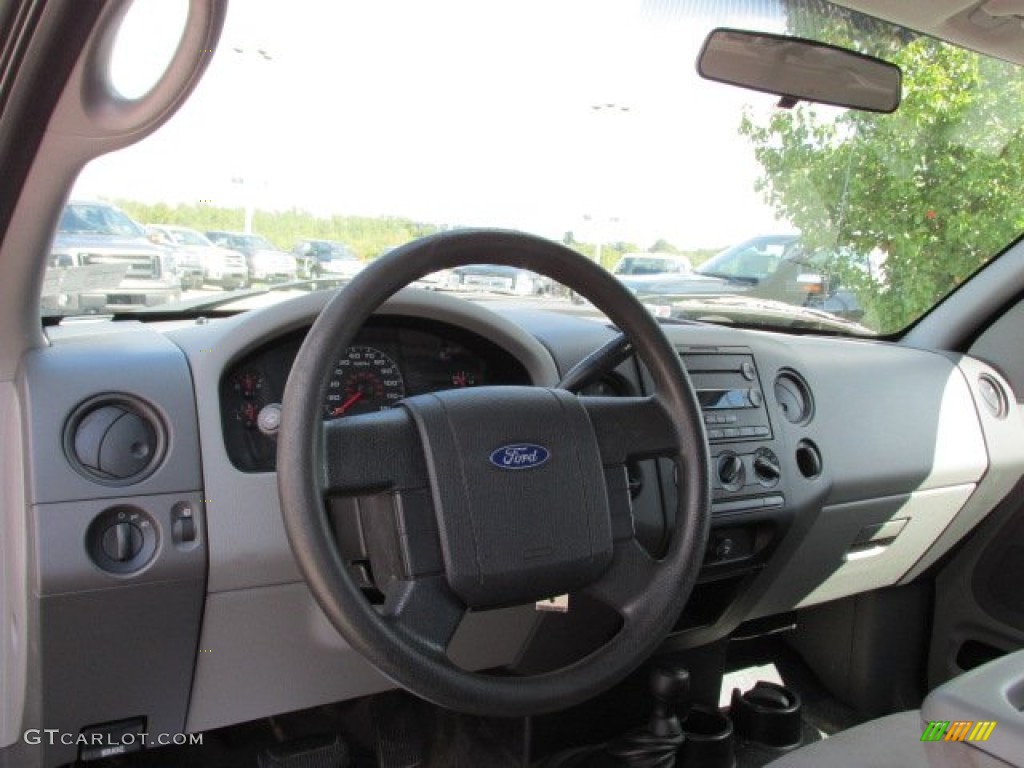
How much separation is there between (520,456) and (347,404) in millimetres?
571

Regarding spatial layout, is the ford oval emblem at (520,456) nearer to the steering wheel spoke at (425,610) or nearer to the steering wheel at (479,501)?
the steering wheel at (479,501)

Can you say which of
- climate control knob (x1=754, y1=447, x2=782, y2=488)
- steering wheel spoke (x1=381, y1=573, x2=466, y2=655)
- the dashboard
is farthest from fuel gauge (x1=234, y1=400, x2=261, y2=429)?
climate control knob (x1=754, y1=447, x2=782, y2=488)

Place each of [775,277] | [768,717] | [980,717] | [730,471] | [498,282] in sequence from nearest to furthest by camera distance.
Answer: [980,717], [498,282], [730,471], [768,717], [775,277]

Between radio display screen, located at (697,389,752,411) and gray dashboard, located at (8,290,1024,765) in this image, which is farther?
radio display screen, located at (697,389,752,411)

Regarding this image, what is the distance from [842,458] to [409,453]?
1515mm

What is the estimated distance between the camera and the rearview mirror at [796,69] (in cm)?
212

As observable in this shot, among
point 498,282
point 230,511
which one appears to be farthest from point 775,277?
point 230,511

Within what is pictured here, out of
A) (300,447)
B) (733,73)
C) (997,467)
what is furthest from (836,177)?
(300,447)

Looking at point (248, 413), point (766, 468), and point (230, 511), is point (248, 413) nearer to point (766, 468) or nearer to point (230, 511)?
point (230, 511)

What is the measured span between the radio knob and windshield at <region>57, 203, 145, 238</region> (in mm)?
1366

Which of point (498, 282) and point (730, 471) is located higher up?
point (498, 282)

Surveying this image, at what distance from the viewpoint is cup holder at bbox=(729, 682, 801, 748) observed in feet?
8.52

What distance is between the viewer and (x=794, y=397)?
244 centimetres

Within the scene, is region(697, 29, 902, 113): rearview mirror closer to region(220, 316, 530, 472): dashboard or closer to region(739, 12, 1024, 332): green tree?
region(739, 12, 1024, 332): green tree
